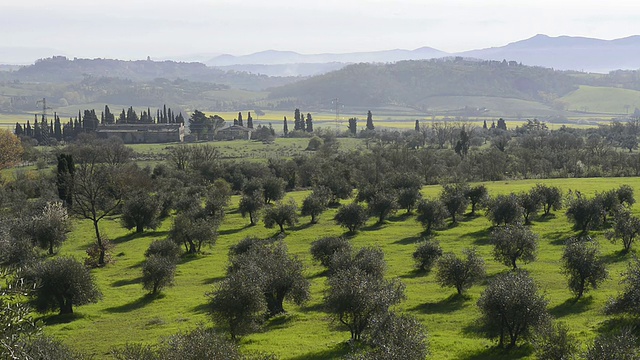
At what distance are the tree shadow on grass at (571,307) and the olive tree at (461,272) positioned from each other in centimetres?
701

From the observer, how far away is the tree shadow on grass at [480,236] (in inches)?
2813

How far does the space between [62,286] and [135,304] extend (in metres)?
6.88

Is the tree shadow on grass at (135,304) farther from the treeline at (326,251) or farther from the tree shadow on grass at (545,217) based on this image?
the tree shadow on grass at (545,217)

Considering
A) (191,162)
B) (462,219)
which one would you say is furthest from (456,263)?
(191,162)

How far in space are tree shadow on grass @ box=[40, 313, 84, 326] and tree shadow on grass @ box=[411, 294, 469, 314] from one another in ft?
94.3

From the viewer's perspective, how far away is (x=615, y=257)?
60312 mm

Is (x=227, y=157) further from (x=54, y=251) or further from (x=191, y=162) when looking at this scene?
(x=54, y=251)

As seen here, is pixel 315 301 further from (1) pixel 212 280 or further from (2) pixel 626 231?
(2) pixel 626 231

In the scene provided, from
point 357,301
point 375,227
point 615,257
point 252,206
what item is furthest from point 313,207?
point 357,301

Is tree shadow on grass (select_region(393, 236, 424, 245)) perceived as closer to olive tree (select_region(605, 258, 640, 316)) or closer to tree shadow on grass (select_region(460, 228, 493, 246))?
tree shadow on grass (select_region(460, 228, 493, 246))

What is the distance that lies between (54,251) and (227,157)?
102m

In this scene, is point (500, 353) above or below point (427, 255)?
below

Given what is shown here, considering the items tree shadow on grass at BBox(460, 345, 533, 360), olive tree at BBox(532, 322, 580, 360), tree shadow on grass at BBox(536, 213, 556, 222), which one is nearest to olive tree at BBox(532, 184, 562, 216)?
tree shadow on grass at BBox(536, 213, 556, 222)

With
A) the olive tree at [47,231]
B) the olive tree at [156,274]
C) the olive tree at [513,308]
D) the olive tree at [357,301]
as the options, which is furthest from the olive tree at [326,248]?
the olive tree at [47,231]
